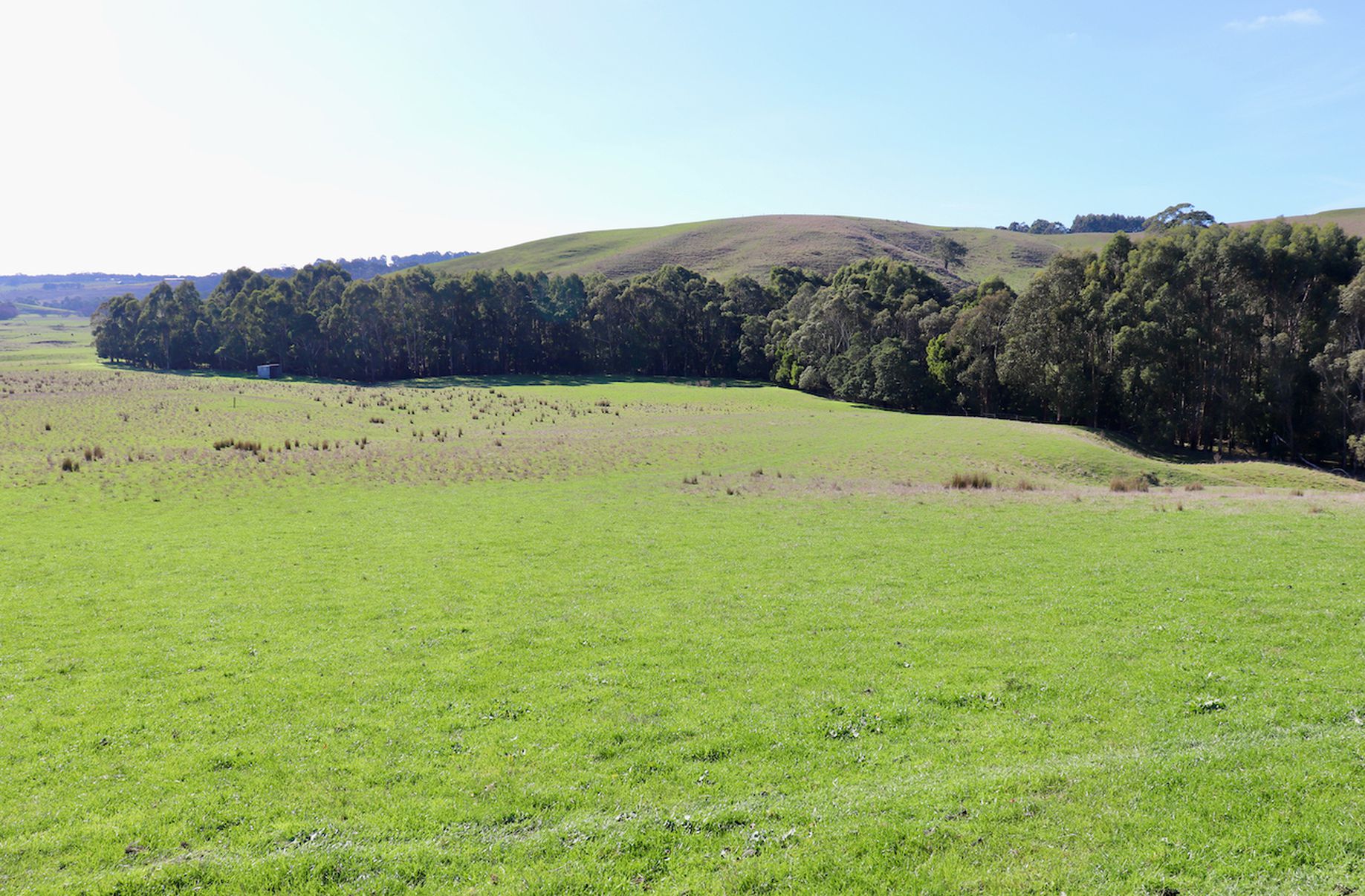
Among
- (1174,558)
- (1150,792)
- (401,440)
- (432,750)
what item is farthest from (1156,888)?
(401,440)

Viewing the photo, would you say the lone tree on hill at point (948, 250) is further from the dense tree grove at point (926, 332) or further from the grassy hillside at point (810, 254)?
the dense tree grove at point (926, 332)

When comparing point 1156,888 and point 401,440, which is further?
point 401,440

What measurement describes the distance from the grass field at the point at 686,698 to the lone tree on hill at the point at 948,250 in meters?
154

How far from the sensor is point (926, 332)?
86.6 metres

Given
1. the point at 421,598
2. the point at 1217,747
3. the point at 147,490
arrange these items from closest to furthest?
the point at 1217,747 < the point at 421,598 < the point at 147,490

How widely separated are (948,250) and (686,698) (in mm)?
177956

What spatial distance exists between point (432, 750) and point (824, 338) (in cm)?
9172

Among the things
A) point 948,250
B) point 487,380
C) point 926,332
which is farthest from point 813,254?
point 487,380

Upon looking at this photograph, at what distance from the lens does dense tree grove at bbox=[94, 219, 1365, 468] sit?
2296 inches

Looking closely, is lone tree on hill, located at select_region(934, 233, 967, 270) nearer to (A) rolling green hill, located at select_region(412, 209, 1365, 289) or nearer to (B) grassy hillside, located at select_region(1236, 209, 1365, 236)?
(A) rolling green hill, located at select_region(412, 209, 1365, 289)

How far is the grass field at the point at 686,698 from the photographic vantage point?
7.75m

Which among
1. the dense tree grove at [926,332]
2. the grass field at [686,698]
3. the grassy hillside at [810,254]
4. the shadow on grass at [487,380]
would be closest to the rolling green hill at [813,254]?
the grassy hillside at [810,254]

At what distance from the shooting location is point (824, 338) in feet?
318

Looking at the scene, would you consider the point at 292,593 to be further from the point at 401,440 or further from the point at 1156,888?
the point at 401,440
